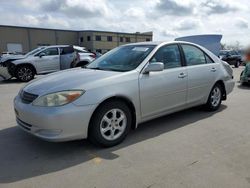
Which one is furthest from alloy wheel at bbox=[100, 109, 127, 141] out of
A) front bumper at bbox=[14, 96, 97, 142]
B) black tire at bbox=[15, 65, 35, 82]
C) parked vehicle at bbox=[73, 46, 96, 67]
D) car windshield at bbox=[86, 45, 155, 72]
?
parked vehicle at bbox=[73, 46, 96, 67]

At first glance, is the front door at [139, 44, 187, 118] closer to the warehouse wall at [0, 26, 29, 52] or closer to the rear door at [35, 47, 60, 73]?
the rear door at [35, 47, 60, 73]

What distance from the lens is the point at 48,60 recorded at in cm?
1243

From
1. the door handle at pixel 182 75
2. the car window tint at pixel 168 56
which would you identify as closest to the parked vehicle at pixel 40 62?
the car window tint at pixel 168 56

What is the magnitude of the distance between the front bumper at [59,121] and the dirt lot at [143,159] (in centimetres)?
32

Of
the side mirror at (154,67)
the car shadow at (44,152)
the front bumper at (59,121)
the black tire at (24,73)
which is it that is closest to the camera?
the car shadow at (44,152)

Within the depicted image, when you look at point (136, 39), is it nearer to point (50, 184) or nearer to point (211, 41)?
point (211, 41)

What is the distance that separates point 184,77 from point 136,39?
196ft

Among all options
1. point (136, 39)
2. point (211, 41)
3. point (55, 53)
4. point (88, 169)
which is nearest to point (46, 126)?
point (88, 169)

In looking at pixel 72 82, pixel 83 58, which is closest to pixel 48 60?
pixel 83 58

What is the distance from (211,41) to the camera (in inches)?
695

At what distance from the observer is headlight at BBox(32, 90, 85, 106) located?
3432 mm

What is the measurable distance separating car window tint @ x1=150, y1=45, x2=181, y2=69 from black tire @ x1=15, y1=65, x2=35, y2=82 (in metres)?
8.72

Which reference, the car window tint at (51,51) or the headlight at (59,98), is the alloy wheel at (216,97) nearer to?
the headlight at (59,98)

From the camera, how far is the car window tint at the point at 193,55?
5.04 metres
